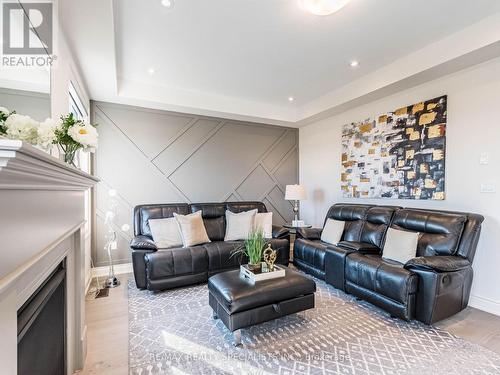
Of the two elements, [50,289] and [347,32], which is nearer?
[50,289]

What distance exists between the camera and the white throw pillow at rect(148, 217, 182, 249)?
11.1 ft

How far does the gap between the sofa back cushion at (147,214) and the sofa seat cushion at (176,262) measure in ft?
2.19

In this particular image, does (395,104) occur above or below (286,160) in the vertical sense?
above

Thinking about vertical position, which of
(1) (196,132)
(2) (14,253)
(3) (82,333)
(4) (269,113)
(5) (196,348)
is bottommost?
(5) (196,348)

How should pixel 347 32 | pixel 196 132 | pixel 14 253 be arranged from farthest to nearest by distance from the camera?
pixel 196 132 < pixel 347 32 < pixel 14 253

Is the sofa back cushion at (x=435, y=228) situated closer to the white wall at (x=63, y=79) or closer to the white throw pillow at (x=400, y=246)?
the white throw pillow at (x=400, y=246)

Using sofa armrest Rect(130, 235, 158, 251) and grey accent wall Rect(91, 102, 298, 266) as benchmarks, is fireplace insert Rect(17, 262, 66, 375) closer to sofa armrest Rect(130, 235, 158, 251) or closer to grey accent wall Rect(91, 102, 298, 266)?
sofa armrest Rect(130, 235, 158, 251)

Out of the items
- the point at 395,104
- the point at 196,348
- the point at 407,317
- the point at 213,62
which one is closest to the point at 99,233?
the point at 196,348

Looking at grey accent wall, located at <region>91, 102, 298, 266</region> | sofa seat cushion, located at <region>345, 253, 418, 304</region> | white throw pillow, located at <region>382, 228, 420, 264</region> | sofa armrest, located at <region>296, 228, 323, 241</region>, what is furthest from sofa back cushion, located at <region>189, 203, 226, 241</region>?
white throw pillow, located at <region>382, 228, 420, 264</region>

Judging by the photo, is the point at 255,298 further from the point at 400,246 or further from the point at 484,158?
the point at 484,158

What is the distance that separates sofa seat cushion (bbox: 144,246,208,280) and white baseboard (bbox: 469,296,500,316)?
3.06m

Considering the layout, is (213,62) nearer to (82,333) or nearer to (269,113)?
(269,113)

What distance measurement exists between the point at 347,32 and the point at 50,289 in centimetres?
312

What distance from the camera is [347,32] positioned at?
2527mm
